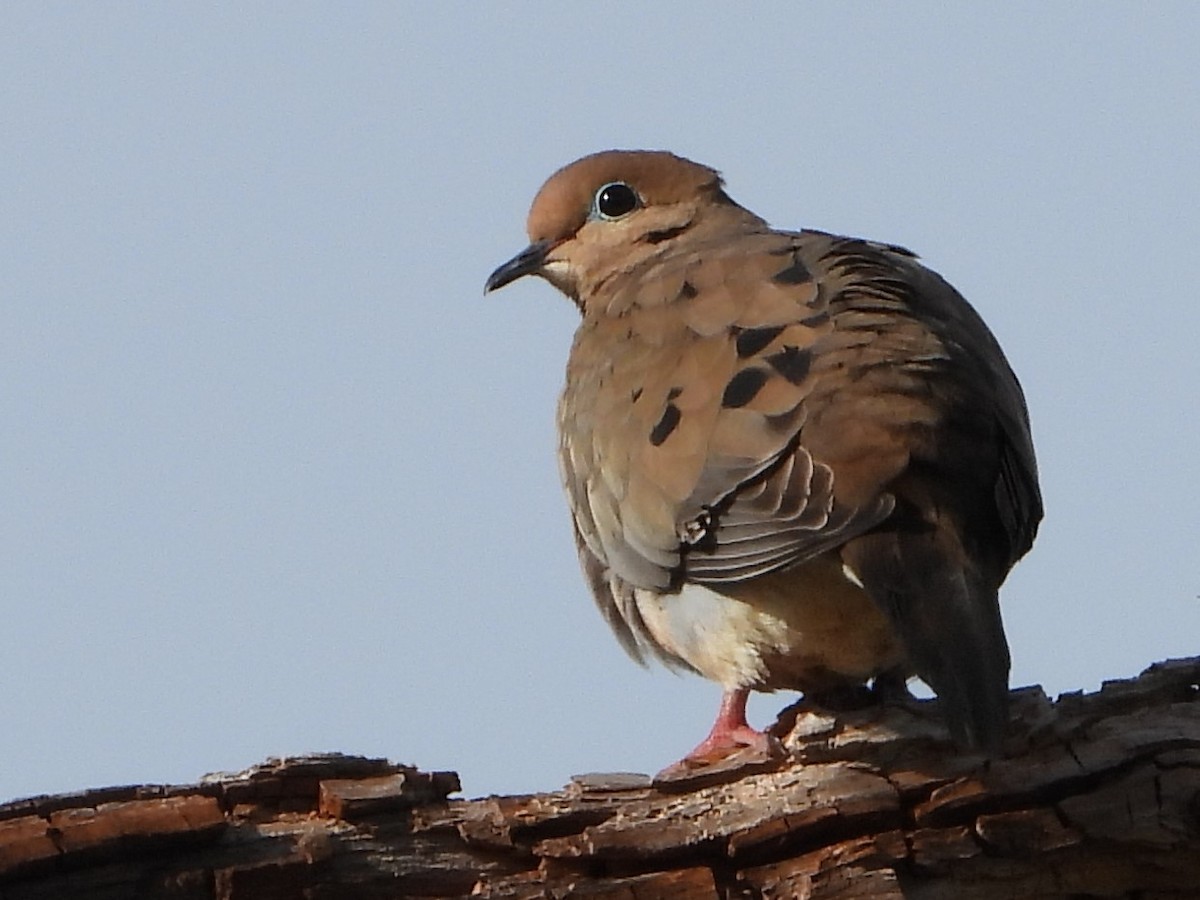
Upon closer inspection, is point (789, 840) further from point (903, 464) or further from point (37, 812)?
point (37, 812)

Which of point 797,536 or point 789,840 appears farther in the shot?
point 797,536

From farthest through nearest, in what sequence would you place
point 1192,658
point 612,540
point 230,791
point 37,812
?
point 612,540, point 1192,658, point 230,791, point 37,812

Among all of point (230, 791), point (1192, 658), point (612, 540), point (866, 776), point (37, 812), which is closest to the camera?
point (37, 812)

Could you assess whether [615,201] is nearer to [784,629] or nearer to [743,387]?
[743,387]

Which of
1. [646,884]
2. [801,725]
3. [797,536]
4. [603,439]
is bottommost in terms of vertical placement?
[646,884]

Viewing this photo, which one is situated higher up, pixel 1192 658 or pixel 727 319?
pixel 727 319

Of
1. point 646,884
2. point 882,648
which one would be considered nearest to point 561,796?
point 646,884
